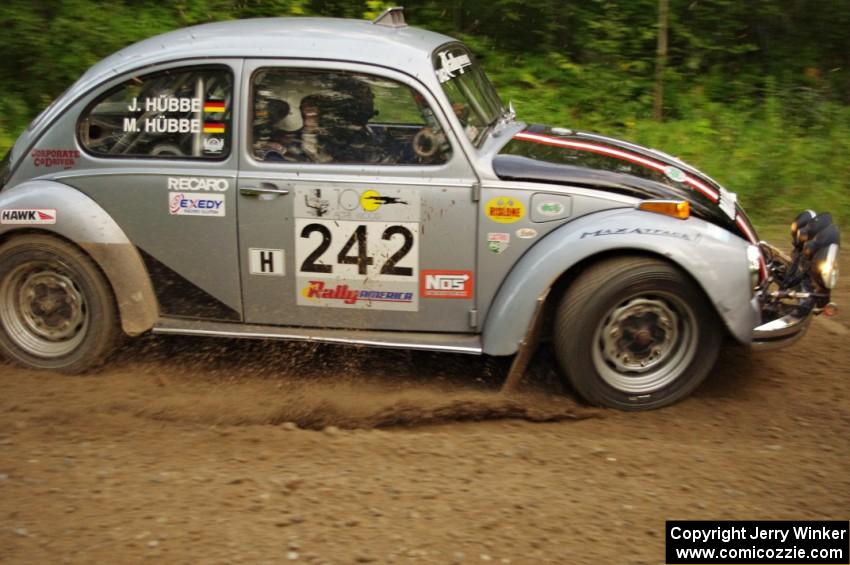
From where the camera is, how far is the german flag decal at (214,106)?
5051 mm

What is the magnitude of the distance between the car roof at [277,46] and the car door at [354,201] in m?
0.08

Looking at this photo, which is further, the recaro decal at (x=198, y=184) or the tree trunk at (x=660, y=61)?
the tree trunk at (x=660, y=61)

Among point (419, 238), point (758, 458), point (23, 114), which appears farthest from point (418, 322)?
point (23, 114)

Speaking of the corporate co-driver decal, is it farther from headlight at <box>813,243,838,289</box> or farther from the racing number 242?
headlight at <box>813,243,838,289</box>

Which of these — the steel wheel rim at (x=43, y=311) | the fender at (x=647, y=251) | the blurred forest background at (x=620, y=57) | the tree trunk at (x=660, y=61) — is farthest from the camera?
the tree trunk at (x=660, y=61)

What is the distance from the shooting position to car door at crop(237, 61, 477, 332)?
16.0 feet

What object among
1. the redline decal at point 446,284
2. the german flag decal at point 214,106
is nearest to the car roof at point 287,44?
the german flag decal at point 214,106

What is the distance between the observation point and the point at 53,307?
5.34 meters

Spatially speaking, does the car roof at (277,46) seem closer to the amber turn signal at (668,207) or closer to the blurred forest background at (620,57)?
the amber turn signal at (668,207)

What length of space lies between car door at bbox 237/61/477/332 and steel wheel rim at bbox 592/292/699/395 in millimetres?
723

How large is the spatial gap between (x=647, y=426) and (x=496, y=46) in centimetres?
719

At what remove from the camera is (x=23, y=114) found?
9.41 m

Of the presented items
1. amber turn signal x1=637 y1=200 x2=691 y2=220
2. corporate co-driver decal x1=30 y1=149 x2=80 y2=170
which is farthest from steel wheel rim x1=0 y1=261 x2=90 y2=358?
amber turn signal x1=637 y1=200 x2=691 y2=220

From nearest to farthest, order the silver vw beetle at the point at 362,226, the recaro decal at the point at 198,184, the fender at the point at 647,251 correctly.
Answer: the fender at the point at 647,251, the silver vw beetle at the point at 362,226, the recaro decal at the point at 198,184
